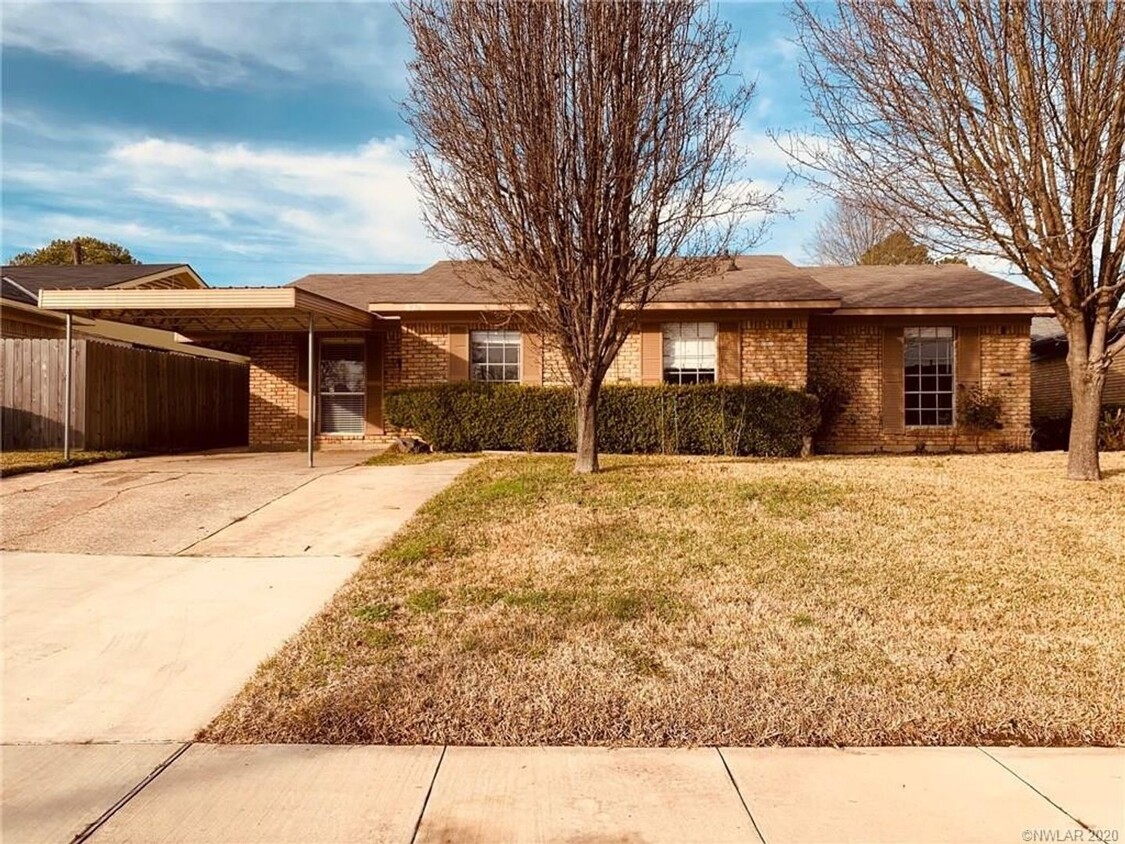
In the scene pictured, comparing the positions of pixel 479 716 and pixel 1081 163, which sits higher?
A: pixel 1081 163

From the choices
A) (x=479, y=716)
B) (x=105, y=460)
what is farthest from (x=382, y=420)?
(x=479, y=716)

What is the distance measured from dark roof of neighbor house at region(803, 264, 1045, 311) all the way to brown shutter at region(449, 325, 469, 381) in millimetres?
7612

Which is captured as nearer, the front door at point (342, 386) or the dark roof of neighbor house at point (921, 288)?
the dark roof of neighbor house at point (921, 288)

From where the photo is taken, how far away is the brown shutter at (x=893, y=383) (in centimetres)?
1517

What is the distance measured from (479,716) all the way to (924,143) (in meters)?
8.55

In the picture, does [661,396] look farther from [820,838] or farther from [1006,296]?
[820,838]

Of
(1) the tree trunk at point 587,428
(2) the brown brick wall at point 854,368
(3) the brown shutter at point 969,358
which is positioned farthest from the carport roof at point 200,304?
(3) the brown shutter at point 969,358

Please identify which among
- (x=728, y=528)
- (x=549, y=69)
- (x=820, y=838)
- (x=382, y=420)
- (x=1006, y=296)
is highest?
(x=549, y=69)

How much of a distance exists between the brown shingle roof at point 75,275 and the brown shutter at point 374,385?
799 centimetres

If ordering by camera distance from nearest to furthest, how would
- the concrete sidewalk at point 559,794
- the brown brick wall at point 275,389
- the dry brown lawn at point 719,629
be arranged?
the concrete sidewalk at point 559,794
the dry brown lawn at point 719,629
the brown brick wall at point 275,389

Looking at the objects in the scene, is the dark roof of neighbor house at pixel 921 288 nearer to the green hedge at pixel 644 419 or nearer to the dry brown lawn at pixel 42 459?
the green hedge at pixel 644 419

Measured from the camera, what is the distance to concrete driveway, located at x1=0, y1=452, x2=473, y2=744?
3.87 meters

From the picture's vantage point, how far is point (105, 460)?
12031mm

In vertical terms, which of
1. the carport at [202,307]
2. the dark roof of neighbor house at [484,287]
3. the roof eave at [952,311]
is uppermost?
the dark roof of neighbor house at [484,287]
